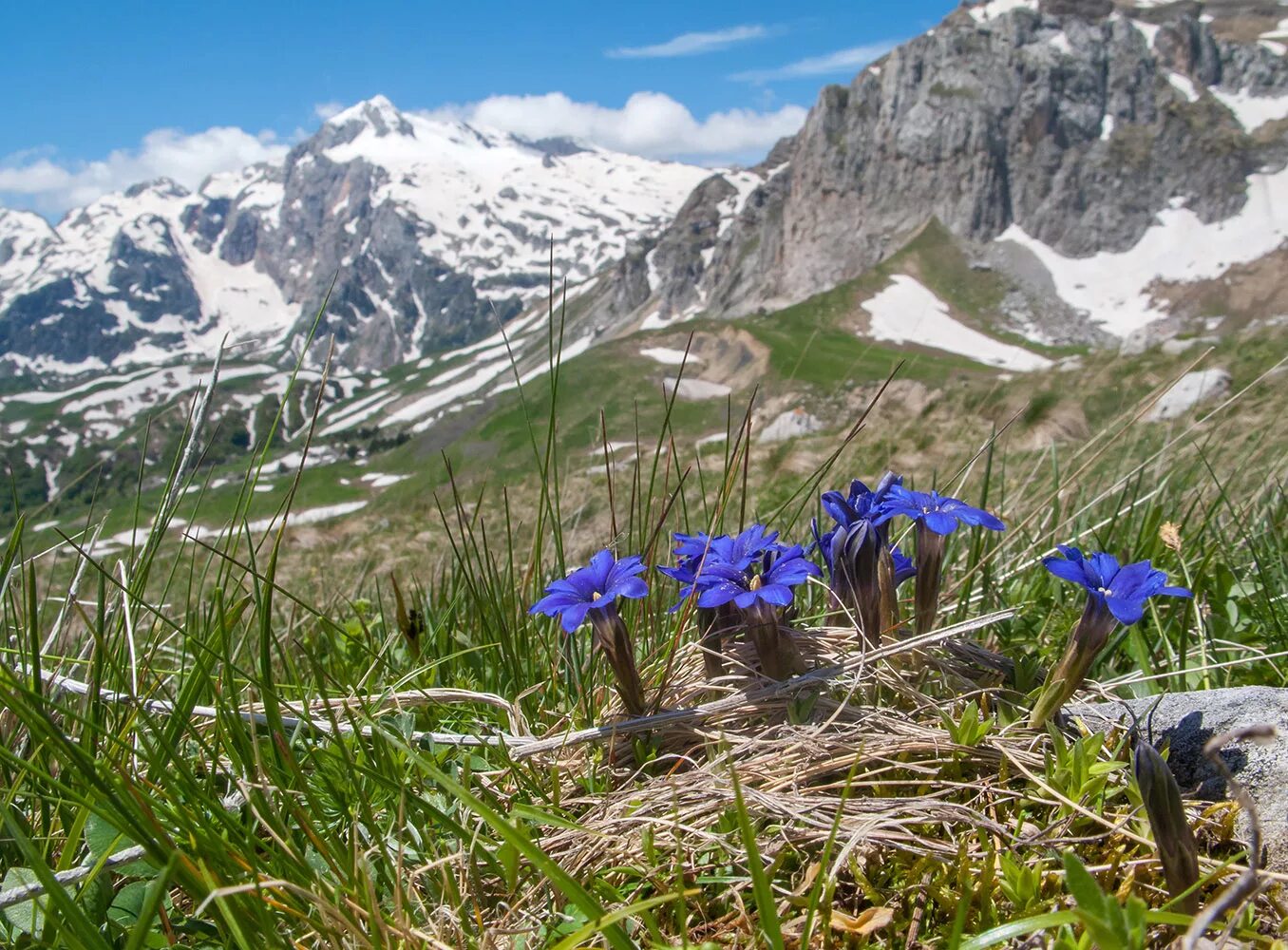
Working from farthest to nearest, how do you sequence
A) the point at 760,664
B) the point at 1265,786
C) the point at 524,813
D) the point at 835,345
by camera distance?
the point at 835,345
the point at 760,664
the point at 1265,786
the point at 524,813

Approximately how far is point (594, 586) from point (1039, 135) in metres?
153

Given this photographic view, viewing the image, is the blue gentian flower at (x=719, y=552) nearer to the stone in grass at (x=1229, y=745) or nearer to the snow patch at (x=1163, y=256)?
the stone in grass at (x=1229, y=745)

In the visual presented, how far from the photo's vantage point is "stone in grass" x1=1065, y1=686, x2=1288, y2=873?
1939 mm

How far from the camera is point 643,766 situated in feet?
7.39

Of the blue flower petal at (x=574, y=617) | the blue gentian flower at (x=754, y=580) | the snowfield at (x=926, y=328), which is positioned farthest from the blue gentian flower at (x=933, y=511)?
Answer: the snowfield at (x=926, y=328)

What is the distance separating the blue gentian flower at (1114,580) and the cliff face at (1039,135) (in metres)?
141

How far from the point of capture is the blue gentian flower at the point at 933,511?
2.14 m

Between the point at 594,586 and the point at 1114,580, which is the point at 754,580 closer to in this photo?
the point at 594,586

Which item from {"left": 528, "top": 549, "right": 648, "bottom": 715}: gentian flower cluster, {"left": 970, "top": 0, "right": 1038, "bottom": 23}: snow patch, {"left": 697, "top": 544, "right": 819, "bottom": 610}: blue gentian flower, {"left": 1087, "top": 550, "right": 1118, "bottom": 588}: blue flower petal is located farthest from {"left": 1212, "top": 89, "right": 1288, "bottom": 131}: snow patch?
{"left": 528, "top": 549, "right": 648, "bottom": 715}: gentian flower cluster

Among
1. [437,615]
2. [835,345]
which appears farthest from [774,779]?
[835,345]

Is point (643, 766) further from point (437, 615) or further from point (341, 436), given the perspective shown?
point (341, 436)

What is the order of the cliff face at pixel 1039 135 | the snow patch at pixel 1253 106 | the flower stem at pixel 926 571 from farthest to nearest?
the snow patch at pixel 1253 106
the cliff face at pixel 1039 135
the flower stem at pixel 926 571

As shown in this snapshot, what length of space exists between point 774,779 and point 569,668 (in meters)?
0.83

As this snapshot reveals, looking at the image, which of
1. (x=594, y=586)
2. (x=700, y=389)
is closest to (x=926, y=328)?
(x=700, y=389)
